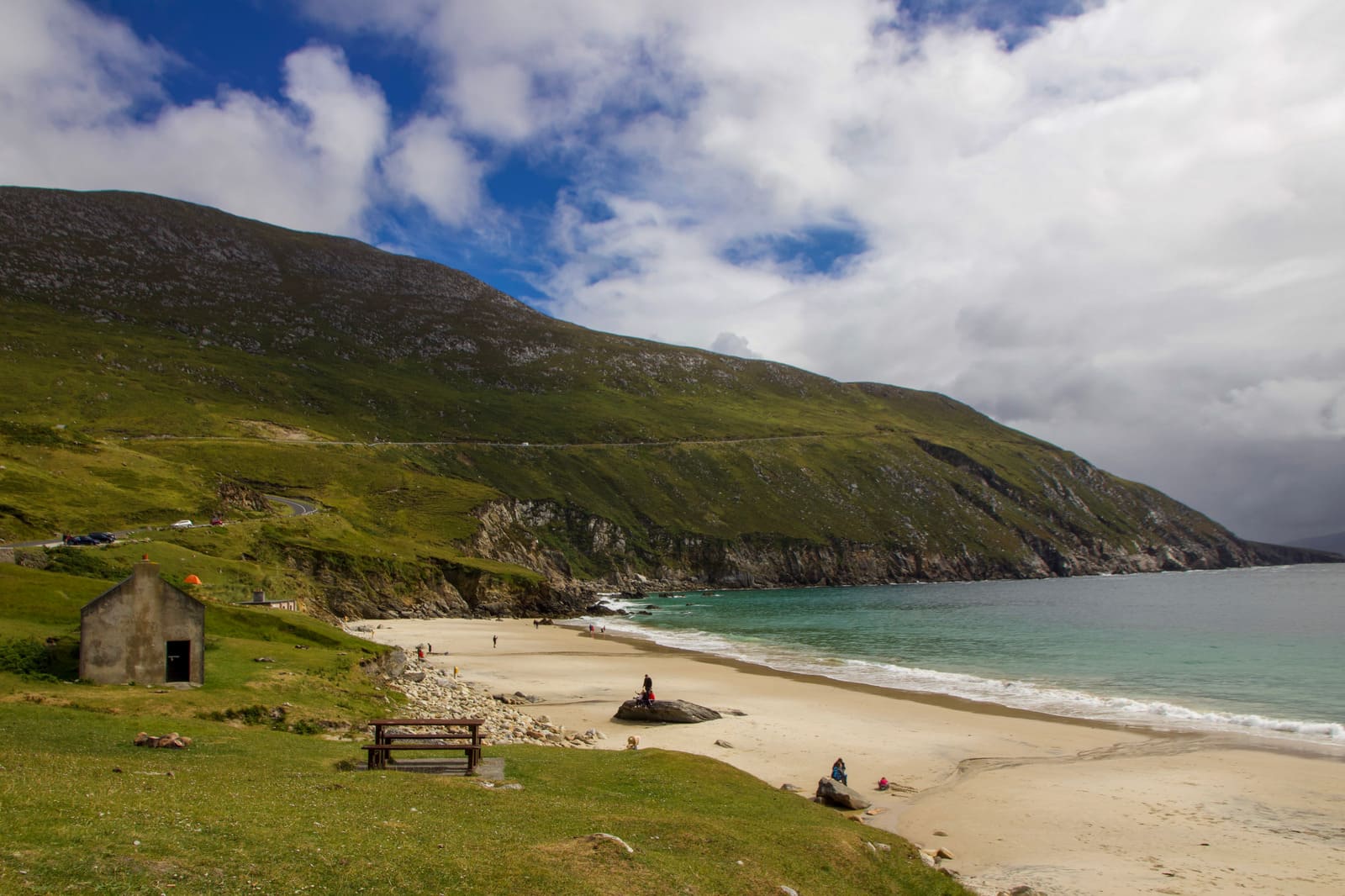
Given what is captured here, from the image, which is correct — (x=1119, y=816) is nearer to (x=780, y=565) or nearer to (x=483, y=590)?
(x=483, y=590)

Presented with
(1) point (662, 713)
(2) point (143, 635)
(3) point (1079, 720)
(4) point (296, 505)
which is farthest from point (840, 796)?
(4) point (296, 505)

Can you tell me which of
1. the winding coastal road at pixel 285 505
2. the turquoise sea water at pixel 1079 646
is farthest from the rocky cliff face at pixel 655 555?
the winding coastal road at pixel 285 505

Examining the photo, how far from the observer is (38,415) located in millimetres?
134500

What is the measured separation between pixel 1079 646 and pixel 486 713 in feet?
195

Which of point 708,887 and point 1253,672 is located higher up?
point 708,887

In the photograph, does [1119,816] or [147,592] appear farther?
[147,592]

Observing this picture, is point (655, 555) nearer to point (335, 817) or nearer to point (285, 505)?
point (285, 505)

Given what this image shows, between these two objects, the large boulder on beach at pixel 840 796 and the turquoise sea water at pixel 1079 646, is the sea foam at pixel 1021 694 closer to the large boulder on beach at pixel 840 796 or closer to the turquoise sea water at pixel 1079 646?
the turquoise sea water at pixel 1079 646

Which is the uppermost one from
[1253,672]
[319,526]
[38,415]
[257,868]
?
[38,415]

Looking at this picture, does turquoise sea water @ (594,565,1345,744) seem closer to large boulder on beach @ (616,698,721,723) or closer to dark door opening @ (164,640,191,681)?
large boulder on beach @ (616,698,721,723)

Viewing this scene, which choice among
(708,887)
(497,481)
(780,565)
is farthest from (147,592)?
(780,565)

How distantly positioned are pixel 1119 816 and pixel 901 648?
48.7 m

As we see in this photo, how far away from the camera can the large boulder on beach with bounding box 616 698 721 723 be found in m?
37.3

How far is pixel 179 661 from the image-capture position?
27.5 meters
